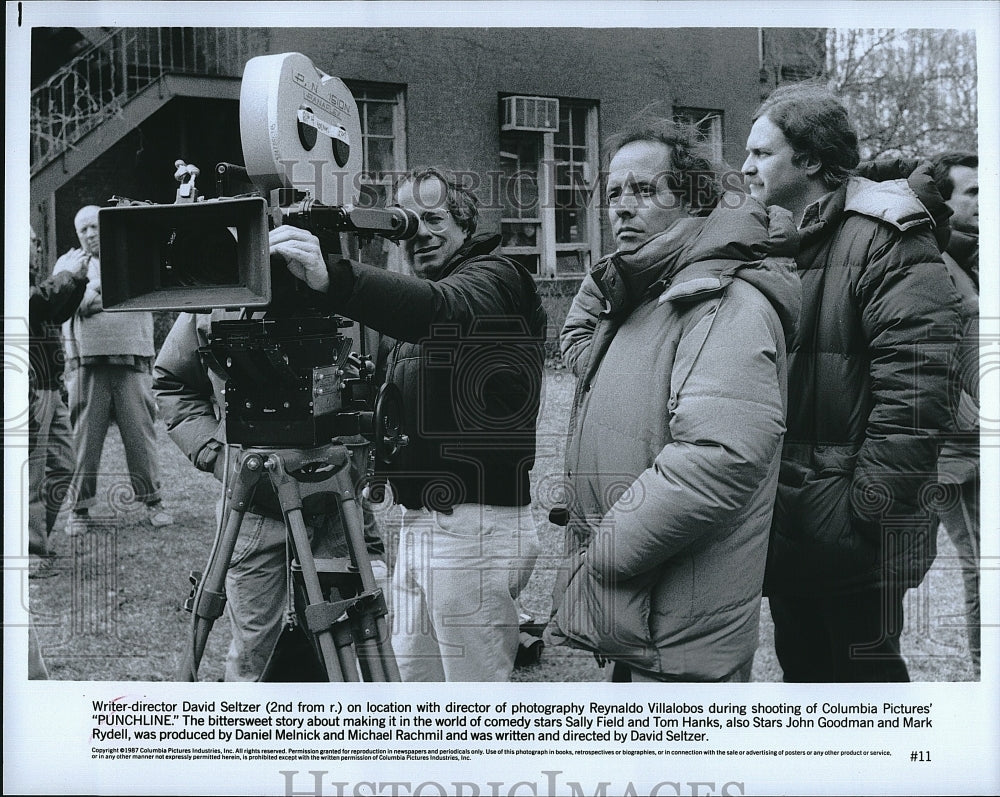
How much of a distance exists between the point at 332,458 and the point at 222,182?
29.4 inches

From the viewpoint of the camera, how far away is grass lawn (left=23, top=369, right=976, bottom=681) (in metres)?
3.21

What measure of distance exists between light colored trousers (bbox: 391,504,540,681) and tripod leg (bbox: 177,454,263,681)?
0.57m

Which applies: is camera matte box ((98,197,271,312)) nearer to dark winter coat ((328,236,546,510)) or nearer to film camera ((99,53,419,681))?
film camera ((99,53,419,681))

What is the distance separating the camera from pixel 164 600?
10.7 feet

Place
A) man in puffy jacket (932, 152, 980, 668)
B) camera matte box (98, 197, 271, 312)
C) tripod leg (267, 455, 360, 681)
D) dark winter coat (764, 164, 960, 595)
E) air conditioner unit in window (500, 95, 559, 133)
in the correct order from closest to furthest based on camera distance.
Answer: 1. camera matte box (98, 197, 271, 312)
2. tripod leg (267, 455, 360, 681)
3. dark winter coat (764, 164, 960, 595)
4. man in puffy jacket (932, 152, 980, 668)
5. air conditioner unit in window (500, 95, 559, 133)

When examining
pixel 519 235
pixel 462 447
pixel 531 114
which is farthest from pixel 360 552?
pixel 531 114

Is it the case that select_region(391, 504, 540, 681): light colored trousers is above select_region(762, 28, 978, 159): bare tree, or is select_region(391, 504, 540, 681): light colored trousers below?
below

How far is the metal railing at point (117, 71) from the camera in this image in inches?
127

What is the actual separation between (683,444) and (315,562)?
103 cm

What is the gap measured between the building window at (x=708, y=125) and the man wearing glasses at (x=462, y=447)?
0.65 metres

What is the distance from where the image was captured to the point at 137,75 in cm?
325

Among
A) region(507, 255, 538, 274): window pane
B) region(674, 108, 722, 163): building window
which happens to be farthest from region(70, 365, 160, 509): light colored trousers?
region(674, 108, 722, 163): building window

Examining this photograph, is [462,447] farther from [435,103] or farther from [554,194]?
[435,103]

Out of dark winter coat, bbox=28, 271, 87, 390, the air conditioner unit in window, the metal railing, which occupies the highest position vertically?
the metal railing
